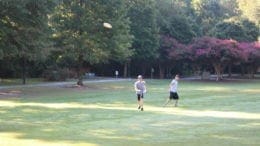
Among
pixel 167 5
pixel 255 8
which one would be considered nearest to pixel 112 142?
pixel 255 8

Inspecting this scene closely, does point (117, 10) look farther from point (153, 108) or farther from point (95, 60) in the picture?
point (153, 108)

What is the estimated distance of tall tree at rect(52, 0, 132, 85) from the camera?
46.8 metres

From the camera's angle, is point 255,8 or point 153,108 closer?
point 153,108

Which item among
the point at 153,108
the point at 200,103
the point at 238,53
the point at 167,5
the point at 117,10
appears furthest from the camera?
the point at 167,5

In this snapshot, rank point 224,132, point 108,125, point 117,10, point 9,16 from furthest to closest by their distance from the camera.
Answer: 1. point 117,10
2. point 9,16
3. point 108,125
4. point 224,132

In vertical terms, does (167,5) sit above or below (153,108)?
above

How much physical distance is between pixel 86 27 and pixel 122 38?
393cm

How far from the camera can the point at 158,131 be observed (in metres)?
17.1

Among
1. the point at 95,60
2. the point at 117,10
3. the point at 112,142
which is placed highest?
the point at 117,10

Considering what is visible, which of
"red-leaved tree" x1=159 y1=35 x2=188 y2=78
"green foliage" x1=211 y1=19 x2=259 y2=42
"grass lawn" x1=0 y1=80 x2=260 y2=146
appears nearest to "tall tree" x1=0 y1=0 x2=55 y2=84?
"grass lawn" x1=0 y1=80 x2=260 y2=146

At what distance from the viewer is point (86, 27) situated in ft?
153

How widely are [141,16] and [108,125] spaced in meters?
47.7

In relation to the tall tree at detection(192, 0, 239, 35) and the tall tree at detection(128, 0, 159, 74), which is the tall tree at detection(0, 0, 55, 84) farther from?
the tall tree at detection(192, 0, 239, 35)

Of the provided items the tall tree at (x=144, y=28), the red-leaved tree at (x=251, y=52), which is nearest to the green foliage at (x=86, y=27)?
the tall tree at (x=144, y=28)
